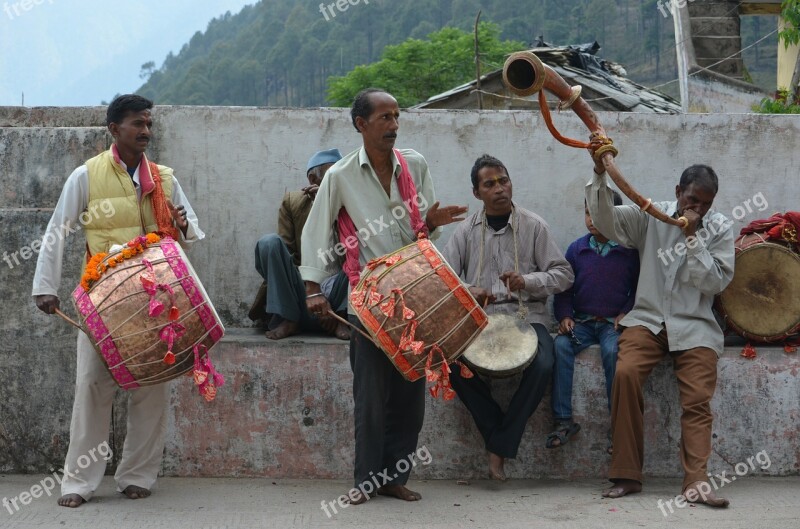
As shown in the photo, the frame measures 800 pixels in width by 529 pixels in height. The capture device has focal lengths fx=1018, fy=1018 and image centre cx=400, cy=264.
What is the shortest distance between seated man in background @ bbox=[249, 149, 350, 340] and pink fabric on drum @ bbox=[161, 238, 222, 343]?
1.14m

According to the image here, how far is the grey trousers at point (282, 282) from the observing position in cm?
587

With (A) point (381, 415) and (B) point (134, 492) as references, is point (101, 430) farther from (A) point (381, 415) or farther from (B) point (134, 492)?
(A) point (381, 415)

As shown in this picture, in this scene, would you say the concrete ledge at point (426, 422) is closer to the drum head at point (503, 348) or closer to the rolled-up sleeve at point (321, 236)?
the drum head at point (503, 348)

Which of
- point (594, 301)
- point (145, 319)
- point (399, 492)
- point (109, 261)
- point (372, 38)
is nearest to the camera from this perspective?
point (145, 319)

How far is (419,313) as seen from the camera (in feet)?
15.2

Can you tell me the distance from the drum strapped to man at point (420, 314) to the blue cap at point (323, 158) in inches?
68.1

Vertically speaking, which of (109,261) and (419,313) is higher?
(109,261)

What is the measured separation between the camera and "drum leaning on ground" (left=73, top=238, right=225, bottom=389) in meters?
4.59

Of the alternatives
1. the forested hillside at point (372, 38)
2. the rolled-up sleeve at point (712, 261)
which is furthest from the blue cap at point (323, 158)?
the forested hillside at point (372, 38)

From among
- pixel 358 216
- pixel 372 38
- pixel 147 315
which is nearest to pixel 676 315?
pixel 358 216

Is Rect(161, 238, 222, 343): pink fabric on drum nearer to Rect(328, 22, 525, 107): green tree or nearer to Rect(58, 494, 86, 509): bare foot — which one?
Rect(58, 494, 86, 509): bare foot

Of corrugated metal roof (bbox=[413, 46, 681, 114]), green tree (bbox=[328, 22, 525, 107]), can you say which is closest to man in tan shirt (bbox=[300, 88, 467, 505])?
corrugated metal roof (bbox=[413, 46, 681, 114])

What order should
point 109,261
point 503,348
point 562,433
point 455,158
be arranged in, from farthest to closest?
point 455,158
point 562,433
point 503,348
point 109,261

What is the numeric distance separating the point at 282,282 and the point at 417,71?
2751cm
